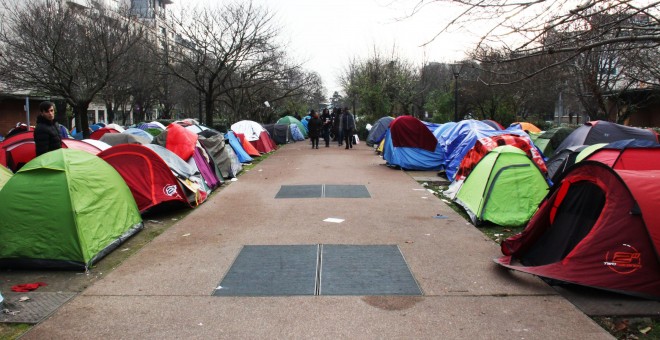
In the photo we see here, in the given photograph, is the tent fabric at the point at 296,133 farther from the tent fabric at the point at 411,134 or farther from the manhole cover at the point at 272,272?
the manhole cover at the point at 272,272

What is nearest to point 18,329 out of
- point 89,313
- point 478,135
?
point 89,313

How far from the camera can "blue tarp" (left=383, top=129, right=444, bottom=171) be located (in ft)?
50.5

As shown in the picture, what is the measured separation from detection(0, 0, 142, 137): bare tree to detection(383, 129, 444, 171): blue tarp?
36.0 feet

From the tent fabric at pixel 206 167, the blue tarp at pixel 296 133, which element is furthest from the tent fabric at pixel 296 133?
the tent fabric at pixel 206 167

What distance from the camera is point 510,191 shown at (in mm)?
8086

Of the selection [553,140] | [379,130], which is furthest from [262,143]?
[553,140]

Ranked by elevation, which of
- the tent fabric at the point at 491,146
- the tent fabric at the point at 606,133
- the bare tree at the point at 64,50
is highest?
the bare tree at the point at 64,50

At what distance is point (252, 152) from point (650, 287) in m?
16.6

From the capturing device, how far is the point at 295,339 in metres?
4.03

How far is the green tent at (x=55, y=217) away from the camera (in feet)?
19.0

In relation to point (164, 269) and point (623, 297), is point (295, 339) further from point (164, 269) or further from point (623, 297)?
point (623, 297)

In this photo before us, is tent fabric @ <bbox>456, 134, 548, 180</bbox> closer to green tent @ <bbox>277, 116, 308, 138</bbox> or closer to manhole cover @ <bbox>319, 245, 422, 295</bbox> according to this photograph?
manhole cover @ <bbox>319, 245, 422, 295</bbox>

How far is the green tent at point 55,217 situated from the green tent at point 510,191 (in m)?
5.48

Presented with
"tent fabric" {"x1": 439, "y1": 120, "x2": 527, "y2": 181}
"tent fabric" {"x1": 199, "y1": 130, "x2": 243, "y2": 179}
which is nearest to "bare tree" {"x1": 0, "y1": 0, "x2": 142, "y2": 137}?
"tent fabric" {"x1": 199, "y1": 130, "x2": 243, "y2": 179}
